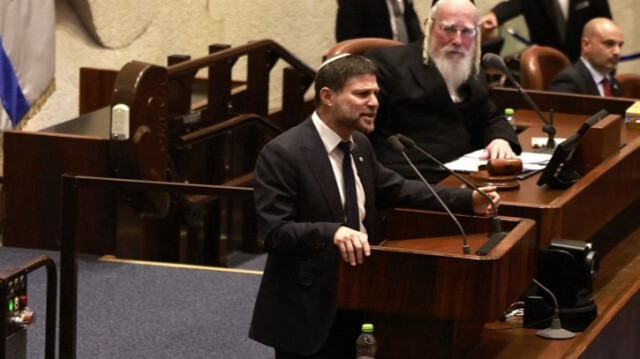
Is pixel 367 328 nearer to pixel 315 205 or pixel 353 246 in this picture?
pixel 353 246

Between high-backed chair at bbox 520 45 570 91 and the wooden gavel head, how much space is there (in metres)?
2.97

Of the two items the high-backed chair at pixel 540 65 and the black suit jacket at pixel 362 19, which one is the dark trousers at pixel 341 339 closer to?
the high-backed chair at pixel 540 65

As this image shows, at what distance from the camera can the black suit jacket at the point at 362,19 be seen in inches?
302

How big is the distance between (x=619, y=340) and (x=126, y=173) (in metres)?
2.89

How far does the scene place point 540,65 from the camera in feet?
25.1

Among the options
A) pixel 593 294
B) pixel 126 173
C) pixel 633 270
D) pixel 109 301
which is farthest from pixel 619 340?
pixel 126 173

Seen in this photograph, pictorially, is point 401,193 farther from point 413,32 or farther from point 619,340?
point 413,32

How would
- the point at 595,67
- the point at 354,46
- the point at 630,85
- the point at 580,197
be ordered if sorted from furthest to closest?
the point at 630,85
the point at 595,67
the point at 354,46
the point at 580,197

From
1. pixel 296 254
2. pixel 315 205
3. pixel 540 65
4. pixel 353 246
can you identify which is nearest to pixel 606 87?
pixel 540 65

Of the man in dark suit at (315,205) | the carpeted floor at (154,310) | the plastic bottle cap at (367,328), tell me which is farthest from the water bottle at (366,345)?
the carpeted floor at (154,310)

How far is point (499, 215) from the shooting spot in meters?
4.11

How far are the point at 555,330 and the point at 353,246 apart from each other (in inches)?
34.8

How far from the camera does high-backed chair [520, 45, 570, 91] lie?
7.41 metres

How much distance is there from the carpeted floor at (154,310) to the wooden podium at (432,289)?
1.78m
